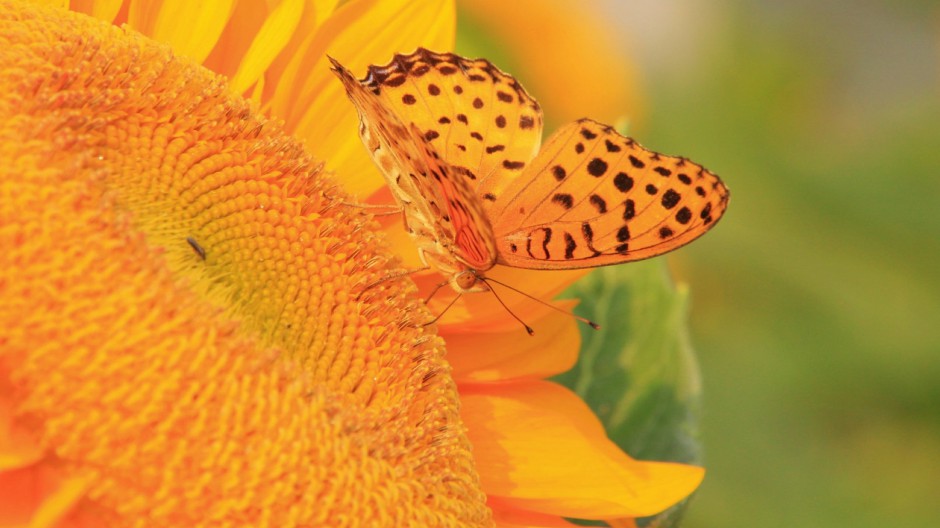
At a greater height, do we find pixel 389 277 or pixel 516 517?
pixel 389 277

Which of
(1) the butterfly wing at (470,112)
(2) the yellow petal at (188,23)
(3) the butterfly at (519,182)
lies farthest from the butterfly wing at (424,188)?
(2) the yellow petal at (188,23)

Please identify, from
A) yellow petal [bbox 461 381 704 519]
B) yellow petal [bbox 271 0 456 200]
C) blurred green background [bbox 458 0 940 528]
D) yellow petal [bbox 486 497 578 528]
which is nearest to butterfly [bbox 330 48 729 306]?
yellow petal [bbox 271 0 456 200]

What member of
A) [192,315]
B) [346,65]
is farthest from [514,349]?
[192,315]

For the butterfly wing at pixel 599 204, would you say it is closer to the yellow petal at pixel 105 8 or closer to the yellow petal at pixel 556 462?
the yellow petal at pixel 556 462

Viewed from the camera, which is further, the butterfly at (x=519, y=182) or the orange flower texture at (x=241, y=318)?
the butterfly at (x=519, y=182)

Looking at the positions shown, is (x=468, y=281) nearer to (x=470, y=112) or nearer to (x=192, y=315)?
→ (x=470, y=112)
